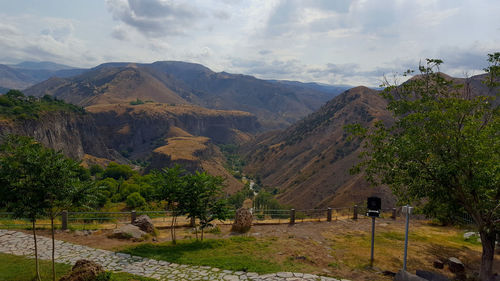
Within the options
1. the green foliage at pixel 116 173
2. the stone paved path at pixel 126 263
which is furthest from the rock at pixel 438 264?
the green foliage at pixel 116 173

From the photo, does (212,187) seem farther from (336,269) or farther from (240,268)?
(336,269)

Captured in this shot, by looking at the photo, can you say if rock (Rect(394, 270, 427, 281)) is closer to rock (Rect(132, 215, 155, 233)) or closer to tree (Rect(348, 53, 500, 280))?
tree (Rect(348, 53, 500, 280))

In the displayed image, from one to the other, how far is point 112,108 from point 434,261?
16319 centimetres

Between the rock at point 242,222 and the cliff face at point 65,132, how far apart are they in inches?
2340

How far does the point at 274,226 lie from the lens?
19062 millimetres

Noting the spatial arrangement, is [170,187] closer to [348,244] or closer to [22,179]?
[22,179]

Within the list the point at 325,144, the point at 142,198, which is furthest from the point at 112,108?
the point at 142,198

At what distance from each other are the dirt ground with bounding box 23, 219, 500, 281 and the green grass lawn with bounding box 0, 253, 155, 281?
250 centimetres

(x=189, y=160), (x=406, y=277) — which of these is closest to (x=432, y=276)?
(x=406, y=277)

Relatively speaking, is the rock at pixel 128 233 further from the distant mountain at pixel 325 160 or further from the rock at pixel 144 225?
the distant mountain at pixel 325 160

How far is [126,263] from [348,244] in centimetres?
1076

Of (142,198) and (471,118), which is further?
(142,198)

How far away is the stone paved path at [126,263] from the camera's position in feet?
33.1

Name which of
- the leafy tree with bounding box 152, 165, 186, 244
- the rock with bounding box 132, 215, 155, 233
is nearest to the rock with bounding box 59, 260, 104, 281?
the leafy tree with bounding box 152, 165, 186, 244
